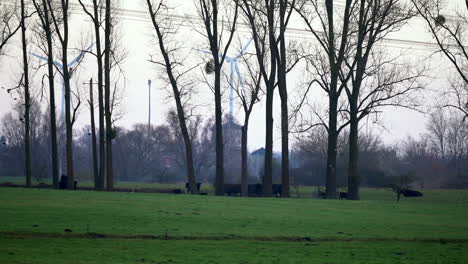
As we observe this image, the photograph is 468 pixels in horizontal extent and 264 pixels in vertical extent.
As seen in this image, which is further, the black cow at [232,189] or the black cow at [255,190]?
the black cow at [232,189]

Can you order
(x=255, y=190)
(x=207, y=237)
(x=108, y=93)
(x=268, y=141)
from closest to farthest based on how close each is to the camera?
(x=207, y=237)
(x=108, y=93)
(x=268, y=141)
(x=255, y=190)

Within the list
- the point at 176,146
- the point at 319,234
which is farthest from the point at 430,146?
the point at 319,234

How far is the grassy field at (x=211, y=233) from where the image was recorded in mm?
14414

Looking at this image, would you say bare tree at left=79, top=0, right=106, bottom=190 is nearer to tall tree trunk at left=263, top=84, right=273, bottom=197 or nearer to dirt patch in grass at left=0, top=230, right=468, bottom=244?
tall tree trunk at left=263, top=84, right=273, bottom=197

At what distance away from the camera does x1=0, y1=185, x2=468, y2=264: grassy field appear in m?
14.4

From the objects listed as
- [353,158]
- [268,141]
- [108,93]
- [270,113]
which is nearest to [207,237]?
[270,113]

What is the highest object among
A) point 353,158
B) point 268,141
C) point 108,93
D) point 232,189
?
point 108,93

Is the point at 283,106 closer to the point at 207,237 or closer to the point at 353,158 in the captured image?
the point at 353,158

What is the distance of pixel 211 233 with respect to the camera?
1825 centimetres

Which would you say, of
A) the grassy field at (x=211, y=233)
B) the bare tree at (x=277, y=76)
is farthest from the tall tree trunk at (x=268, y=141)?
the grassy field at (x=211, y=233)

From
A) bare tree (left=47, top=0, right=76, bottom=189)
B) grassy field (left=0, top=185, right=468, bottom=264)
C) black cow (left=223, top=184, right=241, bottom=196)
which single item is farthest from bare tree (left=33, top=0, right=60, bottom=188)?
grassy field (left=0, top=185, right=468, bottom=264)

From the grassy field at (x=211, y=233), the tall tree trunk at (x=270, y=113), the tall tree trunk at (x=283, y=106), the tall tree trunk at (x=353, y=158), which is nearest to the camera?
the grassy field at (x=211, y=233)

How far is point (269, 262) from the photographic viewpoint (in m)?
13.9

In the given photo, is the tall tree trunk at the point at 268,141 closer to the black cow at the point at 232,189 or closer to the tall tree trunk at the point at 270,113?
the tall tree trunk at the point at 270,113
